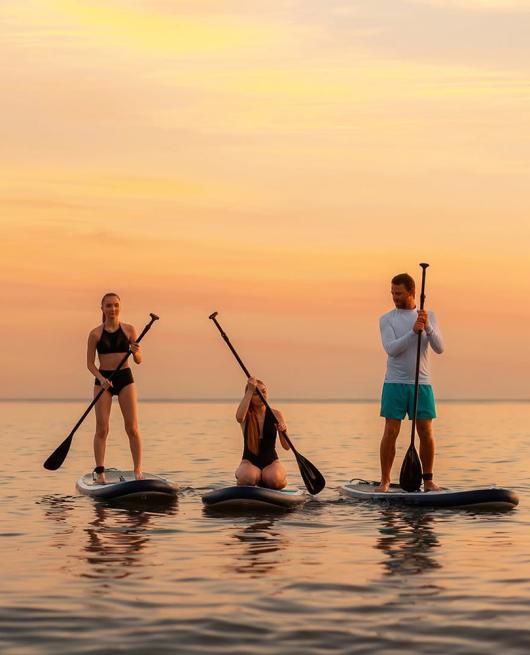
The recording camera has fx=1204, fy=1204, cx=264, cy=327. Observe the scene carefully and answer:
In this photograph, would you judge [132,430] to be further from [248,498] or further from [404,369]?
[404,369]

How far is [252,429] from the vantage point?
14227 mm

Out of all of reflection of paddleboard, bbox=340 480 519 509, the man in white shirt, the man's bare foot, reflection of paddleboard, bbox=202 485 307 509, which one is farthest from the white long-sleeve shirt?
reflection of paddleboard, bbox=202 485 307 509

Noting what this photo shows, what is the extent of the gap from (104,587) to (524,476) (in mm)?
13240

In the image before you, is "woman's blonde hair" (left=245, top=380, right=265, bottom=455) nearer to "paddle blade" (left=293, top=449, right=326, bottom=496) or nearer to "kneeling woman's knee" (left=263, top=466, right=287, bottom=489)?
"kneeling woman's knee" (left=263, top=466, right=287, bottom=489)

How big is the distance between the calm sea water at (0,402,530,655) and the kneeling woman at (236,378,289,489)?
572mm

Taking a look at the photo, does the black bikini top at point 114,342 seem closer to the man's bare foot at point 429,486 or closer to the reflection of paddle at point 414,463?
the reflection of paddle at point 414,463

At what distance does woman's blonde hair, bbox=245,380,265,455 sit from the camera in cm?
1416

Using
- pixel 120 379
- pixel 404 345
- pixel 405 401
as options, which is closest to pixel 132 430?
pixel 120 379

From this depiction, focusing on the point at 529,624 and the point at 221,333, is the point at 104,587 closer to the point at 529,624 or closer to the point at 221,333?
the point at 529,624

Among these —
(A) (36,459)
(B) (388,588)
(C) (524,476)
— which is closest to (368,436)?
(A) (36,459)

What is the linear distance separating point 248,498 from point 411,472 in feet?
6.50

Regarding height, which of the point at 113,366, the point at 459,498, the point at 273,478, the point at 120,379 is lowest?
the point at 459,498

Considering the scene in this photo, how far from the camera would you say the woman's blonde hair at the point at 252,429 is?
1416 centimetres

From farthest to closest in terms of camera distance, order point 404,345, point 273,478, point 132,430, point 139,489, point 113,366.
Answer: point 113,366
point 132,430
point 139,489
point 273,478
point 404,345
